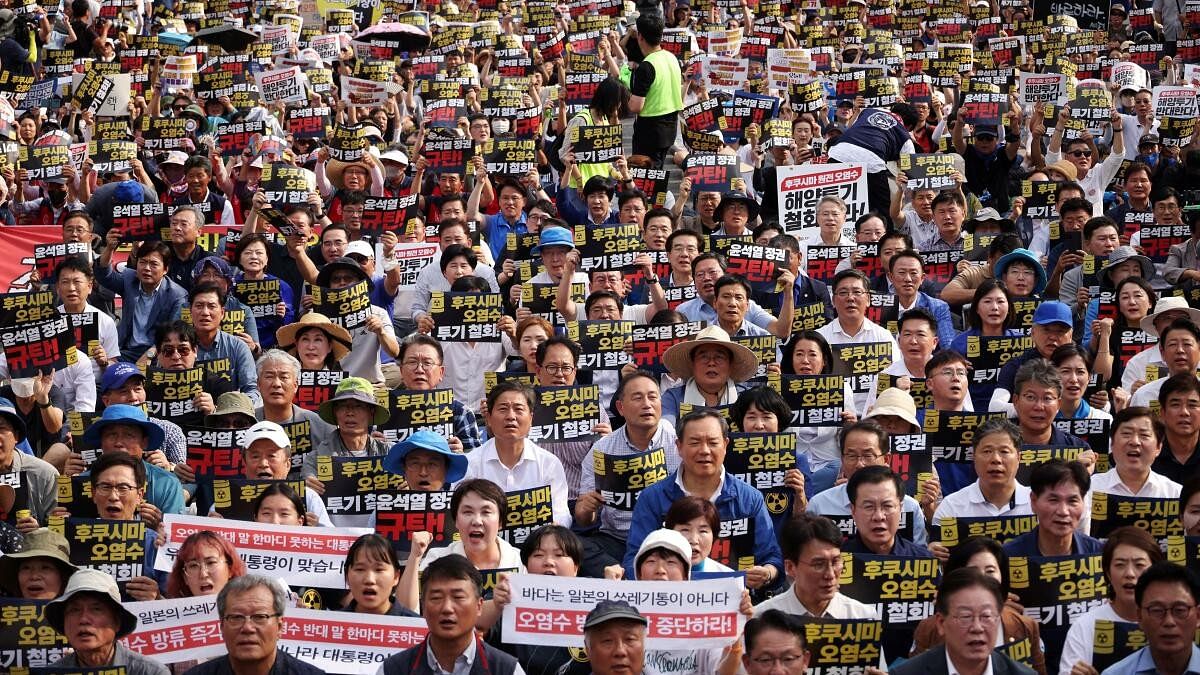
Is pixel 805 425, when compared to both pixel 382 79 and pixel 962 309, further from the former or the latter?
pixel 382 79

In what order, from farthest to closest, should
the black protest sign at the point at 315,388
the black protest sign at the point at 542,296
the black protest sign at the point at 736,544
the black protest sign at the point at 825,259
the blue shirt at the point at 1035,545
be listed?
the black protest sign at the point at 825,259, the black protest sign at the point at 542,296, the black protest sign at the point at 315,388, the black protest sign at the point at 736,544, the blue shirt at the point at 1035,545

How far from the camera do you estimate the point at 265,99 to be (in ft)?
64.6

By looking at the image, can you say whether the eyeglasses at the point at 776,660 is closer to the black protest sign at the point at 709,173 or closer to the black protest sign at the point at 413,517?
the black protest sign at the point at 413,517

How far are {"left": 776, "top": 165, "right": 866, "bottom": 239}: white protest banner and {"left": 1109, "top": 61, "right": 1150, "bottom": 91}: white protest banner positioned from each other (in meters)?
6.05

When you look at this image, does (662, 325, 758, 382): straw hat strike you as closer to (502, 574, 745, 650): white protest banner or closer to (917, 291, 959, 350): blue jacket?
(917, 291, 959, 350): blue jacket

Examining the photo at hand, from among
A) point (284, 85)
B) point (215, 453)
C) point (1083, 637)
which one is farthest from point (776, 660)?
point (284, 85)

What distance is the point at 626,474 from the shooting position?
9.22 m

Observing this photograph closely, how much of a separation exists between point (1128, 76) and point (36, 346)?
510 inches

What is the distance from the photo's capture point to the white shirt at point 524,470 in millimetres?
9570

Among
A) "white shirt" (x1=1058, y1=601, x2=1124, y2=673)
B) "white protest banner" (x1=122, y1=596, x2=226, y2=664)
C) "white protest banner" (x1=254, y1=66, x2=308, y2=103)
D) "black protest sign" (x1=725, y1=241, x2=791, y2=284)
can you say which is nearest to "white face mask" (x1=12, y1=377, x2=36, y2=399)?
"white protest banner" (x1=122, y1=596, x2=226, y2=664)

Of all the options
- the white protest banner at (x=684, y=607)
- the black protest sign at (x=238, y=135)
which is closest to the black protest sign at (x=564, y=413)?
the white protest banner at (x=684, y=607)

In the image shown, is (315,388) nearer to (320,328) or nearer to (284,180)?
(320,328)

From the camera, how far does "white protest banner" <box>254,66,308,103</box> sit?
19438mm

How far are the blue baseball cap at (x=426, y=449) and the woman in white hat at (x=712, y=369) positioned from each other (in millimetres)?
1556
